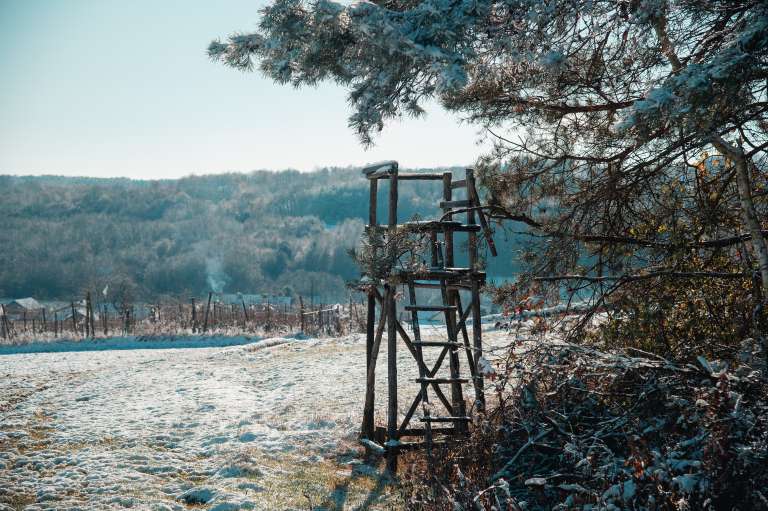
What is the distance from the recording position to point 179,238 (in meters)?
148

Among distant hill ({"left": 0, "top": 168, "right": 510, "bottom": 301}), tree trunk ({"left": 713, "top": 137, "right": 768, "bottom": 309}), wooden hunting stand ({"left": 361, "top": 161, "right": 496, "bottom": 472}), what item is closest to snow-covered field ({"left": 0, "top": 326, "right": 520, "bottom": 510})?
wooden hunting stand ({"left": 361, "top": 161, "right": 496, "bottom": 472})

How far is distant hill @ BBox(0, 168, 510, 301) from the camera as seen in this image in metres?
119

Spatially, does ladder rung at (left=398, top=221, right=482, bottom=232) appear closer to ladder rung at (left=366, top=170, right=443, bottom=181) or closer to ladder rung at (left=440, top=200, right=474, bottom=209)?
ladder rung at (left=440, top=200, right=474, bottom=209)

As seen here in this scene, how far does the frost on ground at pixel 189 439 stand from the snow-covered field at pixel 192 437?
20mm

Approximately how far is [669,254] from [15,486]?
709cm

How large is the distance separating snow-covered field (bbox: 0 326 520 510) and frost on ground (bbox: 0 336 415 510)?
20mm

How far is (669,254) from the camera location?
610 centimetres

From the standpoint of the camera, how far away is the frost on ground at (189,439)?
664 cm

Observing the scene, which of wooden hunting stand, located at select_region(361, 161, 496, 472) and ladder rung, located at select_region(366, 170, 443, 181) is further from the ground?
ladder rung, located at select_region(366, 170, 443, 181)

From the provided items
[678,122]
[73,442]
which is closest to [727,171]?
[678,122]

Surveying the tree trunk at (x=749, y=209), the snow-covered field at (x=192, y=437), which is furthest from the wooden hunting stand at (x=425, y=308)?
the tree trunk at (x=749, y=209)

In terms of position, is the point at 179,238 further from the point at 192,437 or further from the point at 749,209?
the point at 749,209

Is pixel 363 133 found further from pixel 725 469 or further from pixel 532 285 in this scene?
pixel 725 469

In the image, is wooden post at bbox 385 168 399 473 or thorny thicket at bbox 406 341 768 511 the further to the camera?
wooden post at bbox 385 168 399 473
